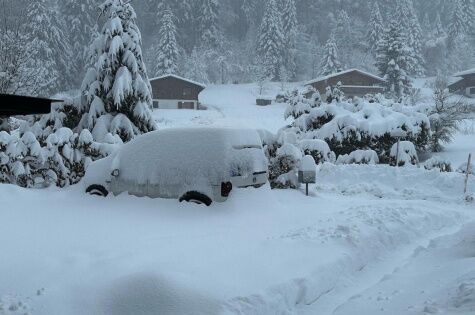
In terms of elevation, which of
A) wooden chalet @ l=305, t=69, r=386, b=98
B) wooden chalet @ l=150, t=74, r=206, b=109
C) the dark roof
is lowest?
the dark roof

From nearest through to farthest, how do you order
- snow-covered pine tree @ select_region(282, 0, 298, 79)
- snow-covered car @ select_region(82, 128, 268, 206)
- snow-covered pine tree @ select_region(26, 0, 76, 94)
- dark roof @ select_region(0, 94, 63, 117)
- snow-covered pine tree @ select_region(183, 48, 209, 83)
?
dark roof @ select_region(0, 94, 63, 117) → snow-covered car @ select_region(82, 128, 268, 206) → snow-covered pine tree @ select_region(26, 0, 76, 94) → snow-covered pine tree @ select_region(183, 48, 209, 83) → snow-covered pine tree @ select_region(282, 0, 298, 79)

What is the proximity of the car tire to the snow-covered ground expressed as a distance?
0.15 m

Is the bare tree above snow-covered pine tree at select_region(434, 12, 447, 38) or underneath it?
underneath

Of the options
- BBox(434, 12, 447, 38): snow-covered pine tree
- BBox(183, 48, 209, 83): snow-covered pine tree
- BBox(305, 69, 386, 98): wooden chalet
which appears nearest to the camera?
BBox(305, 69, 386, 98): wooden chalet

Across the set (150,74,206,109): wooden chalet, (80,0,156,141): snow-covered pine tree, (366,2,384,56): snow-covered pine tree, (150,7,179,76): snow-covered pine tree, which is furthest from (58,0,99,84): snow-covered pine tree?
(80,0,156,141): snow-covered pine tree

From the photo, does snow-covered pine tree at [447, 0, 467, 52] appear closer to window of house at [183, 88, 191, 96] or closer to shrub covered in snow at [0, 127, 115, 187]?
window of house at [183, 88, 191, 96]

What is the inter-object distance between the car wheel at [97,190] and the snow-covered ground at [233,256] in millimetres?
244

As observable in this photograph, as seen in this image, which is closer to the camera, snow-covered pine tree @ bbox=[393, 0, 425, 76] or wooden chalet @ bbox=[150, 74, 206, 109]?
wooden chalet @ bbox=[150, 74, 206, 109]

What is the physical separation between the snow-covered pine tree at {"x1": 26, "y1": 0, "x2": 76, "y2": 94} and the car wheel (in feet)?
169

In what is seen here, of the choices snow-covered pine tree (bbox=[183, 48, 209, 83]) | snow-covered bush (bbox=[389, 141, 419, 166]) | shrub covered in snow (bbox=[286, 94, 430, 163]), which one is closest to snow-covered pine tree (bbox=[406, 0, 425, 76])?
snow-covered pine tree (bbox=[183, 48, 209, 83])

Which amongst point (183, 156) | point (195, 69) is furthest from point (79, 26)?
point (183, 156)

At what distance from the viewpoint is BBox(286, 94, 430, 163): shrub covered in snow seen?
2092 centimetres

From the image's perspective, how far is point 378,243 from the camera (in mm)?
7367

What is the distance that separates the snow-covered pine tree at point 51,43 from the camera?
196 ft
